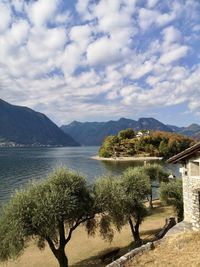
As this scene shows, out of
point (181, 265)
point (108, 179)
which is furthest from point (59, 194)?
point (181, 265)

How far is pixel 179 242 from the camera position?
891 inches

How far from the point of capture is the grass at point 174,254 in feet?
62.7

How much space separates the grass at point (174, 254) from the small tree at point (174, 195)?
65.6 feet

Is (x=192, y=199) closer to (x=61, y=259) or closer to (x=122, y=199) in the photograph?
(x=122, y=199)

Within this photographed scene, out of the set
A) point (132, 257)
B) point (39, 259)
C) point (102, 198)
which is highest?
point (102, 198)

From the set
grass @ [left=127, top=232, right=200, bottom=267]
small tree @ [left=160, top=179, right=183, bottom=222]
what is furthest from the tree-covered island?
grass @ [left=127, top=232, right=200, bottom=267]

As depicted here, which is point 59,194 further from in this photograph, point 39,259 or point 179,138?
point 179,138

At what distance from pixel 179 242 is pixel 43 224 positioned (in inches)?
463

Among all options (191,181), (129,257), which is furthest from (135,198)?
(129,257)

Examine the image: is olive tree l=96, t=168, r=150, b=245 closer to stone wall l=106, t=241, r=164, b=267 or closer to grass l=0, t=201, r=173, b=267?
grass l=0, t=201, r=173, b=267

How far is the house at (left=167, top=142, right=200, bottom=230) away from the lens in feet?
89.2

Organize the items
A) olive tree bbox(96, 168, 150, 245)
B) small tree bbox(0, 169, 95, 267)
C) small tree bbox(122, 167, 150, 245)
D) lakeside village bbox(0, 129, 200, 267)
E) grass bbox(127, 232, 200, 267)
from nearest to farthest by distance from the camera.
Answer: grass bbox(127, 232, 200, 267) → lakeside village bbox(0, 129, 200, 267) → small tree bbox(0, 169, 95, 267) → olive tree bbox(96, 168, 150, 245) → small tree bbox(122, 167, 150, 245)

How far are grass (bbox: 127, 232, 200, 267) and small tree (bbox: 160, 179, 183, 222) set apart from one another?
20000mm

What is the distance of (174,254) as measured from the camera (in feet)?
67.3
